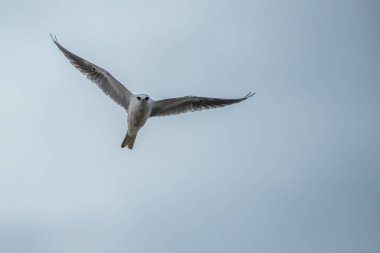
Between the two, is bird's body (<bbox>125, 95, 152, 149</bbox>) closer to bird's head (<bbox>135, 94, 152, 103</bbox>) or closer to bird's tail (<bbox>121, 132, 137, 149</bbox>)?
bird's head (<bbox>135, 94, 152, 103</bbox>)

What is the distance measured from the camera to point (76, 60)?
18.4m

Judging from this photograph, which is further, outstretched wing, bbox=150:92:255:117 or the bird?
outstretched wing, bbox=150:92:255:117

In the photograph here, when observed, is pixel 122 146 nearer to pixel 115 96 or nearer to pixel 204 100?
pixel 115 96

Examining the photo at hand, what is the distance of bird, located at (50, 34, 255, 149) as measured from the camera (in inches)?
666

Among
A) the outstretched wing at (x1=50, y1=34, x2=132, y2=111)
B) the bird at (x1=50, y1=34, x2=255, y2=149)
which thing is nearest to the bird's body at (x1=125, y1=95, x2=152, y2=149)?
the bird at (x1=50, y1=34, x2=255, y2=149)

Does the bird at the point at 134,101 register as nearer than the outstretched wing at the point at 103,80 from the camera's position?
Yes

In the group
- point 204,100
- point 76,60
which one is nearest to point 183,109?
point 204,100

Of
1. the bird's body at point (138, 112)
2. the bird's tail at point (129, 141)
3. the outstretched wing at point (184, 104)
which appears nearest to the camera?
the bird's body at point (138, 112)

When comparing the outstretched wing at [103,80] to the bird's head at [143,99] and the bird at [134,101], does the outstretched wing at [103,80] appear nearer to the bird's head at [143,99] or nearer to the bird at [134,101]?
the bird at [134,101]

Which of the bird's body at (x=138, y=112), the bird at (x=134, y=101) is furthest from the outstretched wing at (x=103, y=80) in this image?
the bird's body at (x=138, y=112)

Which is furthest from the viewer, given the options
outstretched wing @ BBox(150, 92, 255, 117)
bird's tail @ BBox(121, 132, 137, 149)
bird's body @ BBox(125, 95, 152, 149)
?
outstretched wing @ BBox(150, 92, 255, 117)

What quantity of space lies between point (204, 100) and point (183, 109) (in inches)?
25.3

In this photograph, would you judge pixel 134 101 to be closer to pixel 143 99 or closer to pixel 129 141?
pixel 143 99

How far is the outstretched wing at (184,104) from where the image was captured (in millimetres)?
17828
